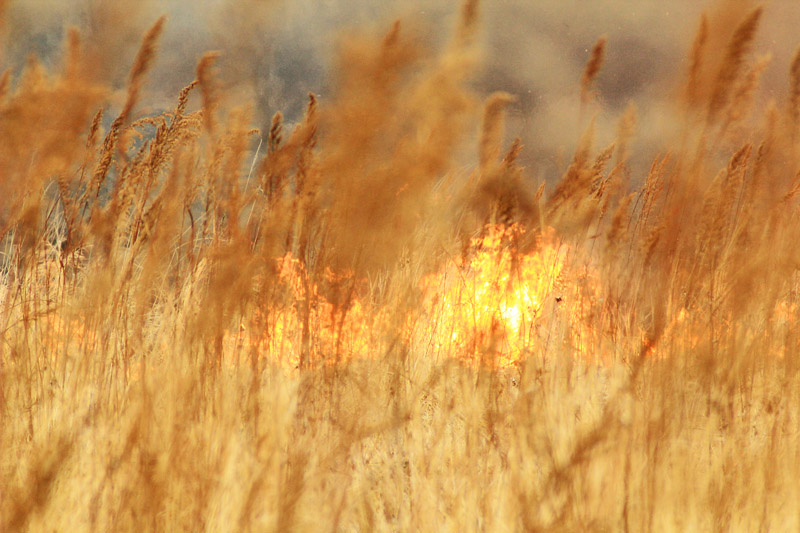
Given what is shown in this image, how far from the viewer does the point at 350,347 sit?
4.58 ft

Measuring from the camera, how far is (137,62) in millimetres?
1283

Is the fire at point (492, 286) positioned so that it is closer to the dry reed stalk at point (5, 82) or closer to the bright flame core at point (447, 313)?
the bright flame core at point (447, 313)

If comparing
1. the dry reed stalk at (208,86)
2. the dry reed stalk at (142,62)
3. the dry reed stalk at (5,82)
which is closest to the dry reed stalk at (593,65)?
the dry reed stalk at (208,86)

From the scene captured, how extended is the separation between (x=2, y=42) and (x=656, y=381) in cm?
127

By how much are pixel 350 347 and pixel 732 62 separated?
92cm

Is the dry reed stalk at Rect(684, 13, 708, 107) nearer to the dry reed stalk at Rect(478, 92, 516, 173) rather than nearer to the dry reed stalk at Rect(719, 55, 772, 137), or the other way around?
the dry reed stalk at Rect(719, 55, 772, 137)

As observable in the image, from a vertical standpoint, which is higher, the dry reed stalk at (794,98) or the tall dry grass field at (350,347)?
the dry reed stalk at (794,98)

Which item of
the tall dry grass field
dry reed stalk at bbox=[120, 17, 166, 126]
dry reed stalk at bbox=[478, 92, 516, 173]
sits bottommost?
the tall dry grass field

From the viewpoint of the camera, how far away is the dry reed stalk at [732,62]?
1273mm

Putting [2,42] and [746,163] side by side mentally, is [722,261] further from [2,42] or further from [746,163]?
[2,42]

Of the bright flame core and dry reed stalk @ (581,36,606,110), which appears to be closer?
the bright flame core

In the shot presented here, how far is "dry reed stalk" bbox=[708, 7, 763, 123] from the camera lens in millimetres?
1273

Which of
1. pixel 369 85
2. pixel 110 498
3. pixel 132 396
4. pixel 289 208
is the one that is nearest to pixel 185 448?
pixel 110 498

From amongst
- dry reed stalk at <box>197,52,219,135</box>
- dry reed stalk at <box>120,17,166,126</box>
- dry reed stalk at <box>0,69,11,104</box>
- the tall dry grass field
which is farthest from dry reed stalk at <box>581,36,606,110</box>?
dry reed stalk at <box>0,69,11,104</box>
